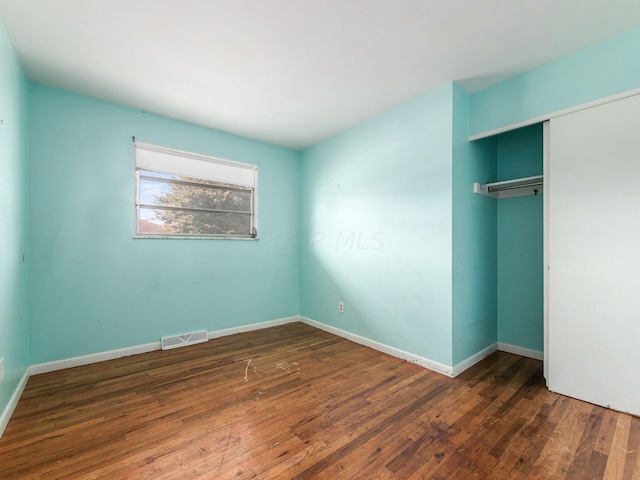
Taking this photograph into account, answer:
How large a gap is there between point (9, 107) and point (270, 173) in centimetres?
255

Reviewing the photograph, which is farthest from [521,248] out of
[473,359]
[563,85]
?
[563,85]

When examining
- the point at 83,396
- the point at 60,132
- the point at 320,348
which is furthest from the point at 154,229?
the point at 320,348

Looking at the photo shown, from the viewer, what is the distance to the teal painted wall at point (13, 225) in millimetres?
1791

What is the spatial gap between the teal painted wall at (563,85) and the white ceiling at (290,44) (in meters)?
0.09

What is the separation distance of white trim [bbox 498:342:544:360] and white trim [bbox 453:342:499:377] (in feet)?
0.20

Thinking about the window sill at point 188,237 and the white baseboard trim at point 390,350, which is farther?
the window sill at point 188,237

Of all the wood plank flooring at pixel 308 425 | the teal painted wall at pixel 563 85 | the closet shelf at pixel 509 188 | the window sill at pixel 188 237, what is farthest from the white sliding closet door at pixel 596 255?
the window sill at pixel 188 237

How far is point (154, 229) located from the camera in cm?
311

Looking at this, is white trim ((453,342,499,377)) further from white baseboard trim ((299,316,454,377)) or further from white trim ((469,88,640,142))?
white trim ((469,88,640,142))

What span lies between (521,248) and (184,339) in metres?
3.88

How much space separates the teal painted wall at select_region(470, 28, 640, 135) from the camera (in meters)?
1.91

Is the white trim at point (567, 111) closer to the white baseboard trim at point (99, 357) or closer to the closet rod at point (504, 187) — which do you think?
the closet rod at point (504, 187)

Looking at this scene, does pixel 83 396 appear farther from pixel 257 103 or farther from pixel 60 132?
pixel 257 103

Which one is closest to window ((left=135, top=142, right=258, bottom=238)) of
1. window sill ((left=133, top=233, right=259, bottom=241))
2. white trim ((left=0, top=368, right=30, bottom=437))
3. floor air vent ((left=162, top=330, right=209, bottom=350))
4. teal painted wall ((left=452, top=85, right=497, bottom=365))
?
window sill ((left=133, top=233, right=259, bottom=241))
